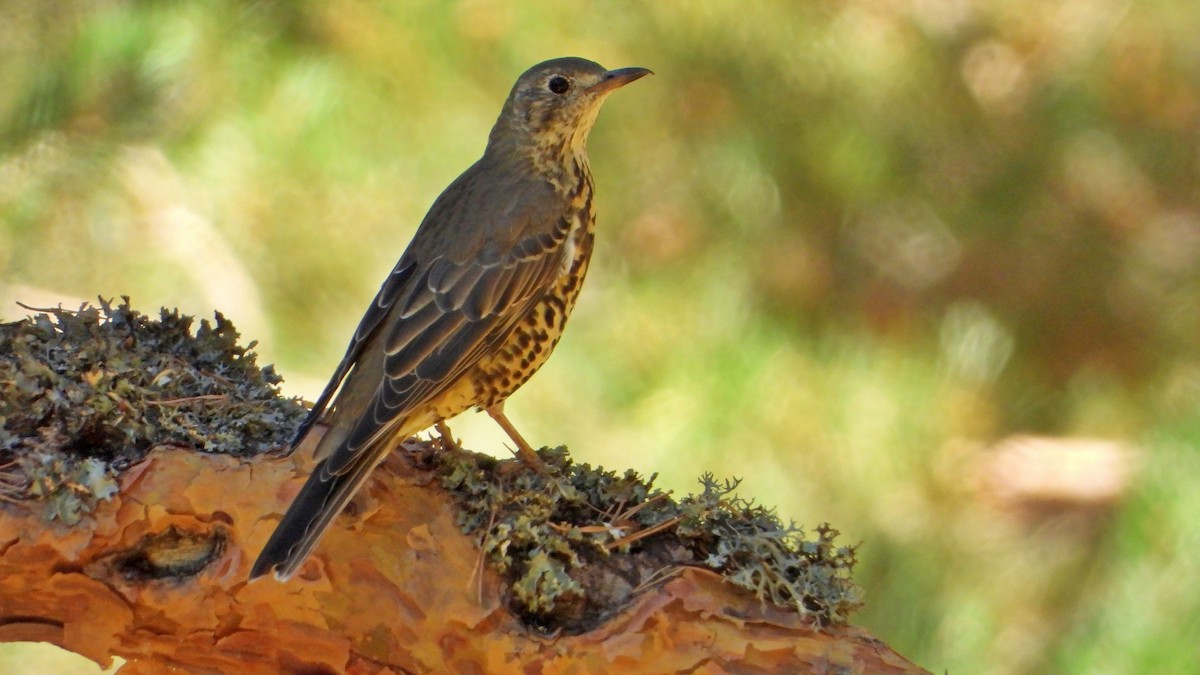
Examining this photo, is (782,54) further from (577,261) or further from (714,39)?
(577,261)

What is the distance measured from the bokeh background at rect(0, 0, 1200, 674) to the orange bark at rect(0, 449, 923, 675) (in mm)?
1396

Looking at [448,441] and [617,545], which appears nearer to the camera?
[617,545]

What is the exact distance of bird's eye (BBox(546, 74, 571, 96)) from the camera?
10.0ft

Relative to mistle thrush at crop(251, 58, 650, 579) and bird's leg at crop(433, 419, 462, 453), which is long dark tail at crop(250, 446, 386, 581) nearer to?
mistle thrush at crop(251, 58, 650, 579)

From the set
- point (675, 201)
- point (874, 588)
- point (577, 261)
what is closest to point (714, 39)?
point (675, 201)

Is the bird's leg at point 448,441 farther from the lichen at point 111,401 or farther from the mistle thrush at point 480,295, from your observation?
the lichen at point 111,401

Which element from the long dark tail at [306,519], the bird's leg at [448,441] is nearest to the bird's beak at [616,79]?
the bird's leg at [448,441]

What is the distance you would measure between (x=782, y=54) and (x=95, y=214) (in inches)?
82.0

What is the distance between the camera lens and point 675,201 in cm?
378

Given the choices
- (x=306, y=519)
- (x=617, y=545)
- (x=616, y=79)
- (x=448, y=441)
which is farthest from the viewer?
(x=616, y=79)

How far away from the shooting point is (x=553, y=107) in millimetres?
3041

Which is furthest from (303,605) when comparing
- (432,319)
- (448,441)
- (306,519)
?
(432,319)

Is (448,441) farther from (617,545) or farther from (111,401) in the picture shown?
(111,401)

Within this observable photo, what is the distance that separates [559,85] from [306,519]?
137cm
